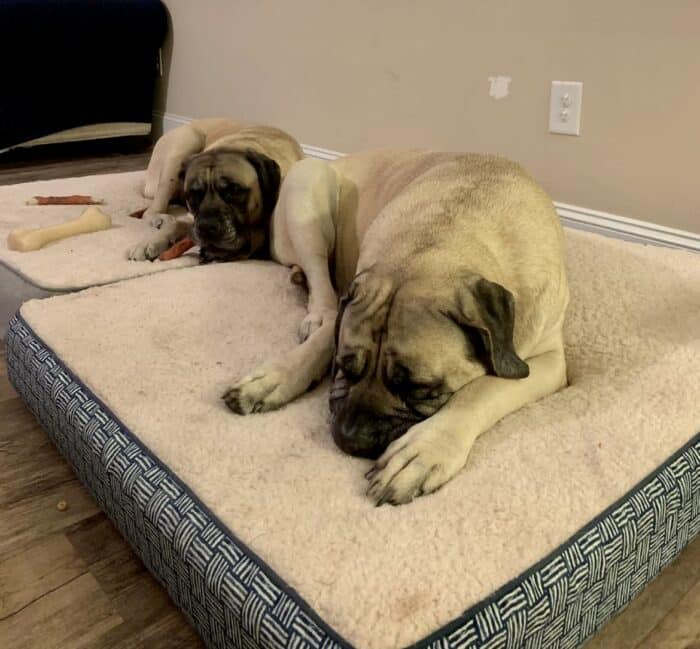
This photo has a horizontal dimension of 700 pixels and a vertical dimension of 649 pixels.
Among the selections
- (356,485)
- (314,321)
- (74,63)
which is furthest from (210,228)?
(74,63)

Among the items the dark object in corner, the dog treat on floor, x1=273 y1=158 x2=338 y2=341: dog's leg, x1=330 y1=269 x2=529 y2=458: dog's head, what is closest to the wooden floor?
x1=330 y1=269 x2=529 y2=458: dog's head

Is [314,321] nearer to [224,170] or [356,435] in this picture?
[356,435]

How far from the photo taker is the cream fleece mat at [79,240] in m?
2.41

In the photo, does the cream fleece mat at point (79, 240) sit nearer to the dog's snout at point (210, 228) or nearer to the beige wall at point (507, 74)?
the dog's snout at point (210, 228)

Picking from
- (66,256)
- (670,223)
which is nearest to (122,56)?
(66,256)

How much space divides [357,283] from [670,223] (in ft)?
5.62

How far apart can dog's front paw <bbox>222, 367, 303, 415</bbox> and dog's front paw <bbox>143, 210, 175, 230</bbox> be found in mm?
1437

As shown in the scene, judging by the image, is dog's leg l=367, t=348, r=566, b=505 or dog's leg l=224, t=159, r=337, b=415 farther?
dog's leg l=224, t=159, r=337, b=415

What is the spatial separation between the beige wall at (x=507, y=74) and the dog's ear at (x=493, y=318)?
5.30 ft

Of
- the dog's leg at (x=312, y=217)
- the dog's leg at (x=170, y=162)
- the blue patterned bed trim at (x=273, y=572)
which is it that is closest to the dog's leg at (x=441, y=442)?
the blue patterned bed trim at (x=273, y=572)

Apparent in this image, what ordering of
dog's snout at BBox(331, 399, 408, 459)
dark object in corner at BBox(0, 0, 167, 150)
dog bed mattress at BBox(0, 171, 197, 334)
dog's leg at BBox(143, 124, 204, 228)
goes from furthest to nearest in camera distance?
dark object in corner at BBox(0, 0, 167, 150), dog's leg at BBox(143, 124, 204, 228), dog bed mattress at BBox(0, 171, 197, 334), dog's snout at BBox(331, 399, 408, 459)

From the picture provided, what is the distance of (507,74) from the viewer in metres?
3.13

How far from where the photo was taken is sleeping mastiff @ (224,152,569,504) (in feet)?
4.60

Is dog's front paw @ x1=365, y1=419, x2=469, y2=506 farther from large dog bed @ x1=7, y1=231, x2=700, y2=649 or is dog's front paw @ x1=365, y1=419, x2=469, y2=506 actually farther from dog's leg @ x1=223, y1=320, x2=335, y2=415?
dog's leg @ x1=223, y1=320, x2=335, y2=415
